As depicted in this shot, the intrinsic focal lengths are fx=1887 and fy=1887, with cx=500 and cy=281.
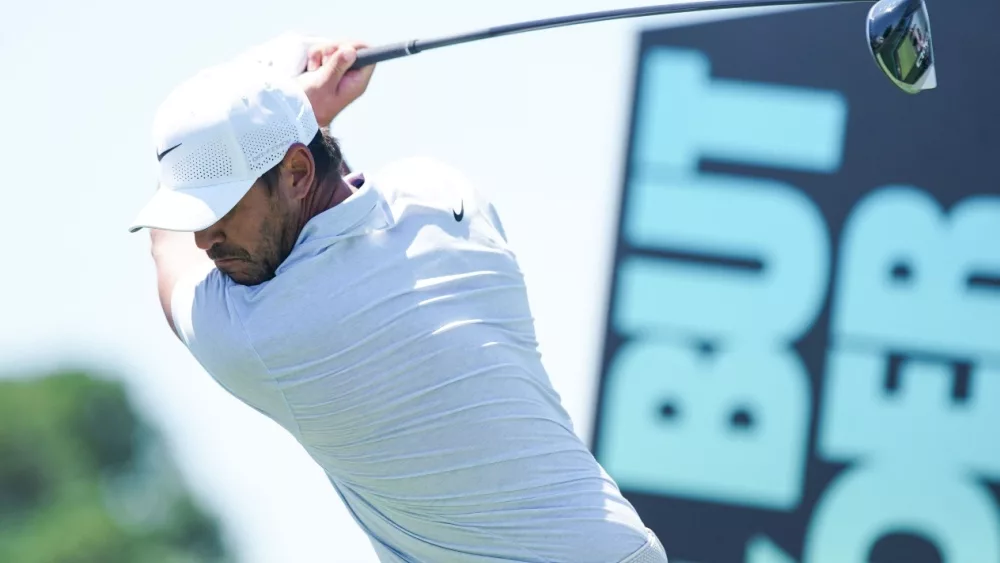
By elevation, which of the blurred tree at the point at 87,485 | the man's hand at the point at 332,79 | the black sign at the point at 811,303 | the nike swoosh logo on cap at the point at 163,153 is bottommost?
the blurred tree at the point at 87,485

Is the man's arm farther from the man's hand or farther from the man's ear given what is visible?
the man's hand

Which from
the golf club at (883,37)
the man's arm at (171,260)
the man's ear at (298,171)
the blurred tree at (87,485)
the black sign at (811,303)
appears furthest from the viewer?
the blurred tree at (87,485)

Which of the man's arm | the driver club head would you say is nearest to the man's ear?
the man's arm

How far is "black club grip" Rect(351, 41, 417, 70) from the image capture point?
3.57 meters

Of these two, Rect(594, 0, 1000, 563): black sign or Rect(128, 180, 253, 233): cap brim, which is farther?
Rect(594, 0, 1000, 563): black sign

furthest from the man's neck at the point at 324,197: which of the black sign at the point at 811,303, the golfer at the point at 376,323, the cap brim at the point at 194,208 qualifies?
the black sign at the point at 811,303

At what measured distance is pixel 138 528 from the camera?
101ft

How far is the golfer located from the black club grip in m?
0.31

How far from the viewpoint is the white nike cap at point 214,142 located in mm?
3027

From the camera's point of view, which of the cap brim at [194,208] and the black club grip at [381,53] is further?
the black club grip at [381,53]

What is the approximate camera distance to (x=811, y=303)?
713 cm

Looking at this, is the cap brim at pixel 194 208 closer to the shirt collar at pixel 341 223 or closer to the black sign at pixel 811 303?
the shirt collar at pixel 341 223

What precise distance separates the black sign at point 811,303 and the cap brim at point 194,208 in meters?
4.20

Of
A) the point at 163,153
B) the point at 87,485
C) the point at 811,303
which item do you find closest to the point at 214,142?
the point at 163,153
